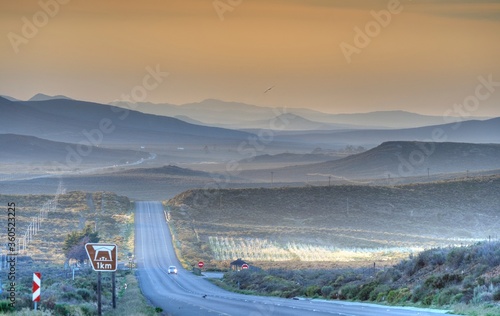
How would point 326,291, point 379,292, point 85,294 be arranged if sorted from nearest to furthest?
1. point 85,294
2. point 379,292
3. point 326,291

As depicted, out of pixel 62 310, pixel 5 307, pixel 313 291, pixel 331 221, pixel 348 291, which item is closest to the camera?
pixel 5 307

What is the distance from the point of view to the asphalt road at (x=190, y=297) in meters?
35.0

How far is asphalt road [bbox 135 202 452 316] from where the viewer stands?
34956mm

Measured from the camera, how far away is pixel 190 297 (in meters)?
50.4

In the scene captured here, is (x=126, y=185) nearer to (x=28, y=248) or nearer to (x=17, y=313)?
(x=28, y=248)

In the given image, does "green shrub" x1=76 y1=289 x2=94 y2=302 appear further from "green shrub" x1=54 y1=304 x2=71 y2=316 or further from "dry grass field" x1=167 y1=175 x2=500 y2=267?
"dry grass field" x1=167 y1=175 x2=500 y2=267

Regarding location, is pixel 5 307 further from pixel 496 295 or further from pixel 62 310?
pixel 496 295

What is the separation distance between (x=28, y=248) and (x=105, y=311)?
54.1 meters

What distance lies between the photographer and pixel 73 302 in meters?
35.7

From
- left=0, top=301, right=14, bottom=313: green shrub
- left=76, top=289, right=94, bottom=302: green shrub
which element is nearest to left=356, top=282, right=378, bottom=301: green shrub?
left=76, top=289, right=94, bottom=302: green shrub

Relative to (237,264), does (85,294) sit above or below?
above

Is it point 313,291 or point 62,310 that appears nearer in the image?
point 62,310

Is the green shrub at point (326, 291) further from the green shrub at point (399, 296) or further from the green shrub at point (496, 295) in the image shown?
the green shrub at point (496, 295)

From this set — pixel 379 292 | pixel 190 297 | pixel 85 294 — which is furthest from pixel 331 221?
pixel 85 294
